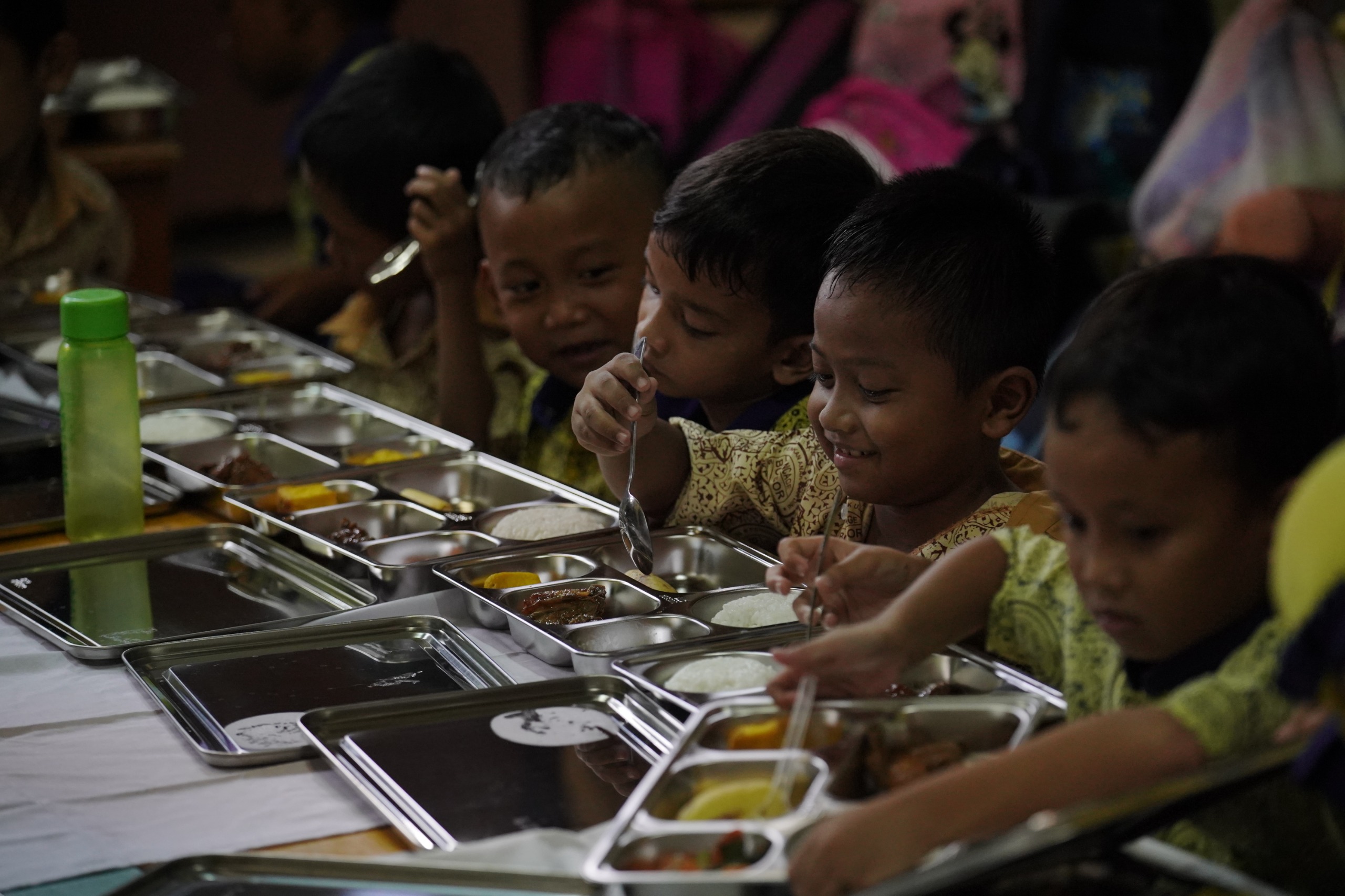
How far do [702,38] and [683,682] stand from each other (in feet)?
15.0

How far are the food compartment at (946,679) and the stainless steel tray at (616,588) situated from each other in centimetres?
14

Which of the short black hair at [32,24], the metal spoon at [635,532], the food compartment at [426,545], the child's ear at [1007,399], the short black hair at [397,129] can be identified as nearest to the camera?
the child's ear at [1007,399]

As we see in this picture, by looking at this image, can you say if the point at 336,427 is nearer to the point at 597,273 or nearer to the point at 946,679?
the point at 597,273

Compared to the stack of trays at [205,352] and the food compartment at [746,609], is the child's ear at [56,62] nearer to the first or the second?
the stack of trays at [205,352]

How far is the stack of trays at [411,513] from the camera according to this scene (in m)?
1.66

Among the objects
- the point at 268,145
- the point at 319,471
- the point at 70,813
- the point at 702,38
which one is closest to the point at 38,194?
the point at 319,471

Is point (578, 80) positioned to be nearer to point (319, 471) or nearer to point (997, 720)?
point (319, 471)

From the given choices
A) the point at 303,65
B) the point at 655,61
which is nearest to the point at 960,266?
the point at 303,65

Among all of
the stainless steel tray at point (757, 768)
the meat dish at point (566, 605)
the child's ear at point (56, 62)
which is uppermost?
the child's ear at point (56, 62)

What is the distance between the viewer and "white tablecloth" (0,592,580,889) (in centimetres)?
110

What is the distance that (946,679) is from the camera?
125 centimetres

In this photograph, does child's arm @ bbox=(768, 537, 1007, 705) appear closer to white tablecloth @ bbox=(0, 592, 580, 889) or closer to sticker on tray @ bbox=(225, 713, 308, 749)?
white tablecloth @ bbox=(0, 592, 580, 889)

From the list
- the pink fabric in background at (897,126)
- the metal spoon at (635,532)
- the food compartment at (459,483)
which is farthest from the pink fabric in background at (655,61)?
the metal spoon at (635,532)

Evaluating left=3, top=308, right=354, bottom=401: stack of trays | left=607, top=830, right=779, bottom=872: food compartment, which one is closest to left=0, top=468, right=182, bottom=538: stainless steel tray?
left=3, top=308, right=354, bottom=401: stack of trays
